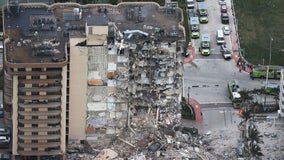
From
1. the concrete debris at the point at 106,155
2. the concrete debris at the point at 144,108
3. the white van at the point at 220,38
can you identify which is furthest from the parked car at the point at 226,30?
the concrete debris at the point at 106,155

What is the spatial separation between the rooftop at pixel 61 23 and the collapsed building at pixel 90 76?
0.13 metres

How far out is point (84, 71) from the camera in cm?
16575

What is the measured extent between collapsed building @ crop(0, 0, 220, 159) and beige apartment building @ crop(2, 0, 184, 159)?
130 mm

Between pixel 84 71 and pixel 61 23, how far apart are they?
767cm

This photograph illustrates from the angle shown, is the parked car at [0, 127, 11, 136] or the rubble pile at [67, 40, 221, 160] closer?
the rubble pile at [67, 40, 221, 160]

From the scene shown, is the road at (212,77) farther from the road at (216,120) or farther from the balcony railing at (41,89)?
the balcony railing at (41,89)

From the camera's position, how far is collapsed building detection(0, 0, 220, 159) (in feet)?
535

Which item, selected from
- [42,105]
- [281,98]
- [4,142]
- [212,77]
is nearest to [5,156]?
[4,142]

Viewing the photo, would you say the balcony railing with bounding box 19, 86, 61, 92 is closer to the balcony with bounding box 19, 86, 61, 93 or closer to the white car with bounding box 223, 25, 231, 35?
the balcony with bounding box 19, 86, 61, 93

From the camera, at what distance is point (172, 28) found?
6658 inches

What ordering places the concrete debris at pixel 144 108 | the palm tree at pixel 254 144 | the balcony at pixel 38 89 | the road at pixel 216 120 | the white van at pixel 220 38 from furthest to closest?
the white van at pixel 220 38, the road at pixel 216 120, the concrete debris at pixel 144 108, the palm tree at pixel 254 144, the balcony at pixel 38 89

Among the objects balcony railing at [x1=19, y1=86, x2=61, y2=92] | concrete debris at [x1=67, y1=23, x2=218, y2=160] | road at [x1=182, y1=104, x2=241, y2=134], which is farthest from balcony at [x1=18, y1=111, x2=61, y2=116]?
road at [x1=182, y1=104, x2=241, y2=134]

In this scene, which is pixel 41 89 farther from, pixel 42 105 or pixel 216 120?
pixel 216 120

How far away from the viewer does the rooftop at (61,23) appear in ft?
534
